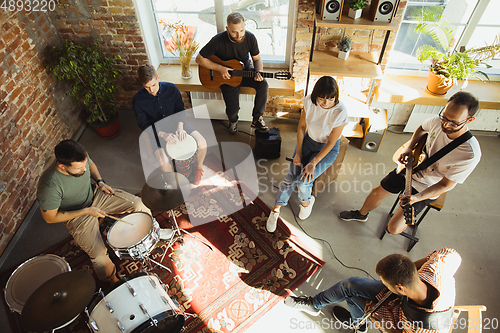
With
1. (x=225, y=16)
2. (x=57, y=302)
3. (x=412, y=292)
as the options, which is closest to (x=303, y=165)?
(x=412, y=292)

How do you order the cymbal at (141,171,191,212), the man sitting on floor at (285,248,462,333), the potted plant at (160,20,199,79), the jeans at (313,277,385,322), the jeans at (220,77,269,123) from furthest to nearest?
the potted plant at (160,20,199,79) < the jeans at (220,77,269,123) < the cymbal at (141,171,191,212) < the jeans at (313,277,385,322) < the man sitting on floor at (285,248,462,333)

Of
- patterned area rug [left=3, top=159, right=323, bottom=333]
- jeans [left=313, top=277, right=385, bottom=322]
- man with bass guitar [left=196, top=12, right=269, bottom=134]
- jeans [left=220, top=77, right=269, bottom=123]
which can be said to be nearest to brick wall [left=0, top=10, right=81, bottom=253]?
patterned area rug [left=3, top=159, right=323, bottom=333]

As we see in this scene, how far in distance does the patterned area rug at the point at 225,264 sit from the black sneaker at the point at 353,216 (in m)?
0.52

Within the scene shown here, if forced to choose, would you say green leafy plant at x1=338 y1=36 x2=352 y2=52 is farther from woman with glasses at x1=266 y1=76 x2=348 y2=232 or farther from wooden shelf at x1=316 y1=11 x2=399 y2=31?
woman with glasses at x1=266 y1=76 x2=348 y2=232

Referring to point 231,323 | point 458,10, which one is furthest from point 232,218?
point 458,10

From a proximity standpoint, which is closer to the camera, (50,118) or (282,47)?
(50,118)

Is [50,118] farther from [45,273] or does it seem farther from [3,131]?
[45,273]

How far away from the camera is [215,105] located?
3834mm

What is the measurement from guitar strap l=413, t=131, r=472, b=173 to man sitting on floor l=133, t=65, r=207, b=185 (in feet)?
6.43

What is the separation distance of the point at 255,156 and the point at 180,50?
146cm

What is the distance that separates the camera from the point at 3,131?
269 cm

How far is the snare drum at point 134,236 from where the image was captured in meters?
2.10

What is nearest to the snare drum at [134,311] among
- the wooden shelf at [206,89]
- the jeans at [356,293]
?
the jeans at [356,293]

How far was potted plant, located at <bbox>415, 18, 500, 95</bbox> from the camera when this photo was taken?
9.45ft
